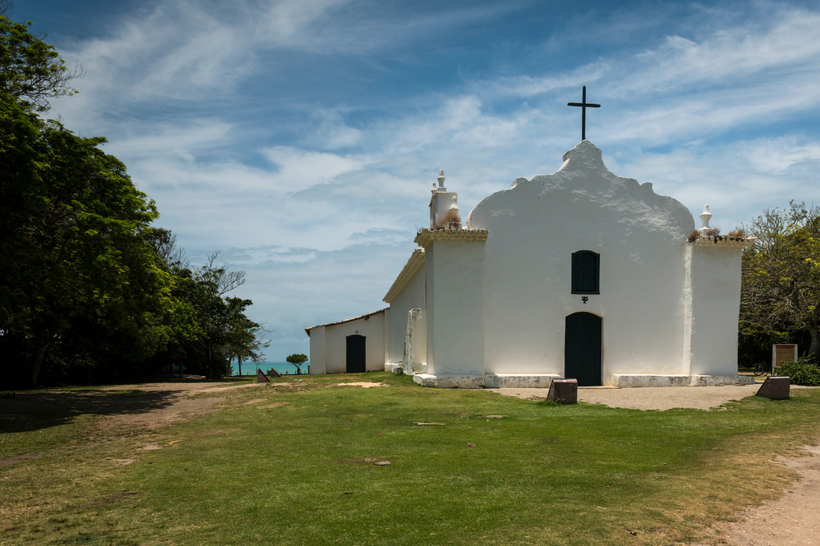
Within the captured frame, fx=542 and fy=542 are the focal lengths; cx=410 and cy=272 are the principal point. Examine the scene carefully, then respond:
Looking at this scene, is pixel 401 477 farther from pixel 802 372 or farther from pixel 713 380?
Answer: pixel 802 372

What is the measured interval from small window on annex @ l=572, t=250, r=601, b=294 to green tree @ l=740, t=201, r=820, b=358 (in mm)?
11395

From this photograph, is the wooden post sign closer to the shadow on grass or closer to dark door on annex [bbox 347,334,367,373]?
the shadow on grass

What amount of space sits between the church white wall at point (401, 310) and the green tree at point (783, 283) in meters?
15.8

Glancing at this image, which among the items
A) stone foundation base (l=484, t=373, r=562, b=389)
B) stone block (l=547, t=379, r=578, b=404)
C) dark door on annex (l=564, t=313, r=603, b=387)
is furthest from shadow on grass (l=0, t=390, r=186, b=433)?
dark door on annex (l=564, t=313, r=603, b=387)

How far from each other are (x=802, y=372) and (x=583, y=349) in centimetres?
661

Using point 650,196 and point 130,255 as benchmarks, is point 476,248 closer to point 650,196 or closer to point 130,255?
point 650,196

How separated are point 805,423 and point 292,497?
31.4 feet

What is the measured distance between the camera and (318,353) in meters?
29.8

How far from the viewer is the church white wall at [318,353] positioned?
29750 millimetres

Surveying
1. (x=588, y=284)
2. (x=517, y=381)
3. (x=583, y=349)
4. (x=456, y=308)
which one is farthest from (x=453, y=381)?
(x=588, y=284)

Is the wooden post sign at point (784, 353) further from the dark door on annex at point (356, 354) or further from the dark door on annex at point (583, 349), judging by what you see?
the dark door on annex at point (356, 354)

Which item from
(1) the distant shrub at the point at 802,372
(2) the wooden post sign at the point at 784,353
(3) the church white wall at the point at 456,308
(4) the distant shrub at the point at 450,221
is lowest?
(1) the distant shrub at the point at 802,372

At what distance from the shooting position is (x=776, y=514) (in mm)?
4887

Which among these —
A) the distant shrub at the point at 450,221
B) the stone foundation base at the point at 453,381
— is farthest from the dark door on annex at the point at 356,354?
the distant shrub at the point at 450,221
